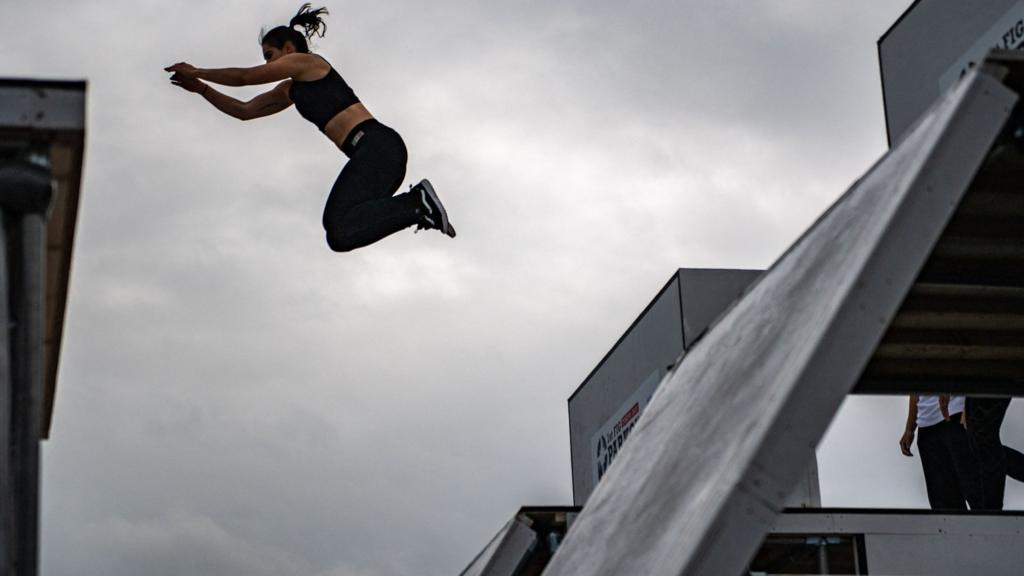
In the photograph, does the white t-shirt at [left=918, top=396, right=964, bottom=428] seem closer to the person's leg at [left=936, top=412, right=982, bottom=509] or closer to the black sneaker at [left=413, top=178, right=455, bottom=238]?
the person's leg at [left=936, top=412, right=982, bottom=509]

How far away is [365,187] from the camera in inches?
521

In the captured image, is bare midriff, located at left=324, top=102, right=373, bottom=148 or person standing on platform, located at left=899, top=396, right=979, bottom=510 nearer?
person standing on platform, located at left=899, top=396, right=979, bottom=510

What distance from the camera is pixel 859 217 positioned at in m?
4.81

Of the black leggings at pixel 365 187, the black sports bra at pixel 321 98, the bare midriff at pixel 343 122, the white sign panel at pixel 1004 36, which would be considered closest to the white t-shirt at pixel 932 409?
the white sign panel at pixel 1004 36

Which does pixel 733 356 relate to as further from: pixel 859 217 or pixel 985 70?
pixel 985 70

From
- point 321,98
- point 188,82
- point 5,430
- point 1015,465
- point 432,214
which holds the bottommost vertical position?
point 5,430

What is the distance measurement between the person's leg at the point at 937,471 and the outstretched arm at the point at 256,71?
19.2ft

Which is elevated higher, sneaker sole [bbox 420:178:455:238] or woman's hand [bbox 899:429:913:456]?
sneaker sole [bbox 420:178:455:238]

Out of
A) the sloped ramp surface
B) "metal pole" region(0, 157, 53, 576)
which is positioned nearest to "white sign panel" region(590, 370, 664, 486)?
the sloped ramp surface

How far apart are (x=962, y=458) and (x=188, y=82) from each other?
6.62 m

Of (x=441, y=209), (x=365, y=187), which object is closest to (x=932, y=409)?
(x=441, y=209)

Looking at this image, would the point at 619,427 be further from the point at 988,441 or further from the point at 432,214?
the point at 988,441

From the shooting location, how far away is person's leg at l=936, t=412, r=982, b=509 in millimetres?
11334

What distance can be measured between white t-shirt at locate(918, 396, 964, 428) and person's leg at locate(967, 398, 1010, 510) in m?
0.08
